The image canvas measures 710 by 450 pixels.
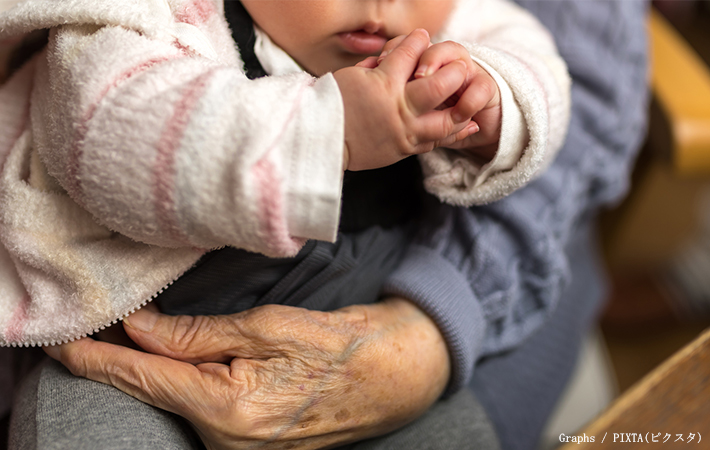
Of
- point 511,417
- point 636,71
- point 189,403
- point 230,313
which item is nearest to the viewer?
point 189,403

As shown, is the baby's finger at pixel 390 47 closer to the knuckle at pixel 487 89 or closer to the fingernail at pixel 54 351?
the knuckle at pixel 487 89

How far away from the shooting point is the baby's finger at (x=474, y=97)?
45 cm

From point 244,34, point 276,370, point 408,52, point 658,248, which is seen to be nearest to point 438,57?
point 408,52

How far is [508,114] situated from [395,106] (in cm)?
16

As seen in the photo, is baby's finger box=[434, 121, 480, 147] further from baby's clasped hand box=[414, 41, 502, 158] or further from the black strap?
the black strap

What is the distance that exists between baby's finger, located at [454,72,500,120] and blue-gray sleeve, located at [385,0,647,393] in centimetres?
23

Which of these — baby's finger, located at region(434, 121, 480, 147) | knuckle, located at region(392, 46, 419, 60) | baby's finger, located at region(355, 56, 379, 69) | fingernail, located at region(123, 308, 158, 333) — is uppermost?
knuckle, located at region(392, 46, 419, 60)

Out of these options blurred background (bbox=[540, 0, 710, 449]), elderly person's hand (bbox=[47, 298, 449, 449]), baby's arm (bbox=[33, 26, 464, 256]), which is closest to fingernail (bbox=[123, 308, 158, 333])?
elderly person's hand (bbox=[47, 298, 449, 449])

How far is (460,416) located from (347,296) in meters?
0.22

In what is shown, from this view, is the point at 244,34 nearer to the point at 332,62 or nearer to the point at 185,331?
the point at 332,62

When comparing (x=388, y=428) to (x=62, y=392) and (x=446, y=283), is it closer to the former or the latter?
(x=446, y=283)

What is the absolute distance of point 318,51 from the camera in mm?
557

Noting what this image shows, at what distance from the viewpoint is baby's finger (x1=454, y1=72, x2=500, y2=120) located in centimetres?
45

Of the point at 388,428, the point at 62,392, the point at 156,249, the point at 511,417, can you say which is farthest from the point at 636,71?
the point at 62,392
